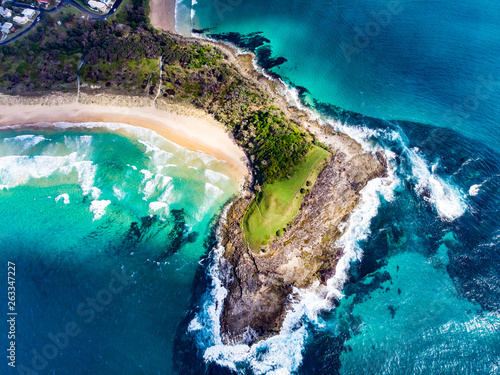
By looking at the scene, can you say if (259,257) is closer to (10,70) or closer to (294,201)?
(294,201)

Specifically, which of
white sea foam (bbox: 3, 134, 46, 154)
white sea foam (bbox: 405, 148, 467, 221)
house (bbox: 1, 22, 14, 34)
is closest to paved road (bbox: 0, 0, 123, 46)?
house (bbox: 1, 22, 14, 34)

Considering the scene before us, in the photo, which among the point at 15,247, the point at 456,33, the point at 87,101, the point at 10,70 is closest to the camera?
the point at 15,247

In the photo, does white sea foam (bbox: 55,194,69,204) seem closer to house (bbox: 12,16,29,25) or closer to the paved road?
the paved road

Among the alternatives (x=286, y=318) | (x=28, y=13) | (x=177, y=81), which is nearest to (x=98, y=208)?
(x=177, y=81)

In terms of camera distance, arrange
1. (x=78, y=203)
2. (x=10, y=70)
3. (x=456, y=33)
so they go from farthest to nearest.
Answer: (x=456, y=33), (x=10, y=70), (x=78, y=203)

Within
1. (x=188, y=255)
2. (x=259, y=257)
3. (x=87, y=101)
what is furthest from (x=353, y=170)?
(x=87, y=101)

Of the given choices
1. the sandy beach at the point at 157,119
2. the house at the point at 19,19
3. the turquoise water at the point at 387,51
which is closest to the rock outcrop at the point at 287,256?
the sandy beach at the point at 157,119
